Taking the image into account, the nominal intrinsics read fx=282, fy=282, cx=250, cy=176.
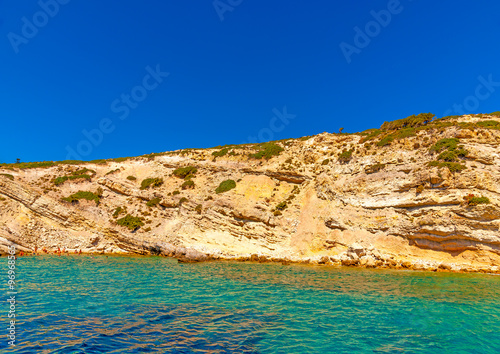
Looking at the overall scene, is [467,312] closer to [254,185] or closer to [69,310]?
[69,310]

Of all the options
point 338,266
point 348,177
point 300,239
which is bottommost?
point 338,266

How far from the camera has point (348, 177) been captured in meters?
37.1

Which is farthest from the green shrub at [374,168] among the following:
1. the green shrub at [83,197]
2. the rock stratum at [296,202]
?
the green shrub at [83,197]

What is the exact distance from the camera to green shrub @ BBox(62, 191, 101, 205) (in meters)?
40.9

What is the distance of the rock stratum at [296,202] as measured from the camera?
27.0 metres

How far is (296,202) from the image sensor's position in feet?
126

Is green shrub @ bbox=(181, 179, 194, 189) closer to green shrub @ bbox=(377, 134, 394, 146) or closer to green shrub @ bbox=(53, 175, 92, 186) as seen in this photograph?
green shrub @ bbox=(53, 175, 92, 186)

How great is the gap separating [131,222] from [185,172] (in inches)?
465

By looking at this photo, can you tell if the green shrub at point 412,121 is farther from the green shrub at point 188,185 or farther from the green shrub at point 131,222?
the green shrub at point 131,222

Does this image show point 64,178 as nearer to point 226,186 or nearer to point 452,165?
point 226,186

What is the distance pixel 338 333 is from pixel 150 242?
3113 cm

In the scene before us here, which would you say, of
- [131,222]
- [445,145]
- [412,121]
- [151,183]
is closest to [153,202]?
[131,222]

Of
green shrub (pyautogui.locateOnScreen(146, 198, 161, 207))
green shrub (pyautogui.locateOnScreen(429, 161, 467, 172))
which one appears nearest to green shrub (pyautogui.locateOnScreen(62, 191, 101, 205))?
green shrub (pyautogui.locateOnScreen(146, 198, 161, 207))

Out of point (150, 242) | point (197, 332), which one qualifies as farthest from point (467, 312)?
point (150, 242)
